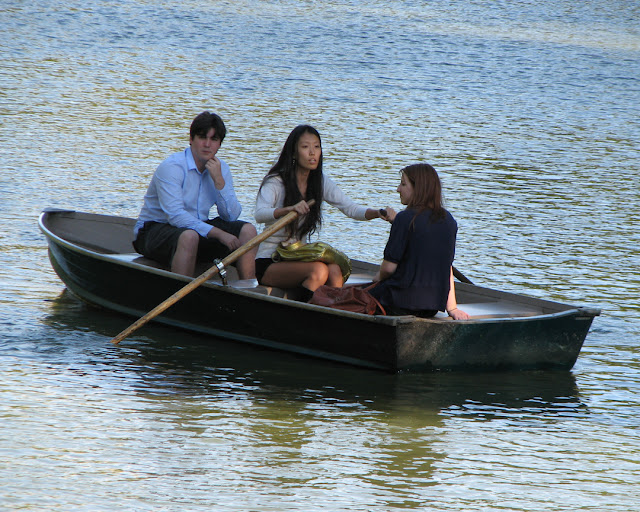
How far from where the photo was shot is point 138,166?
45.2ft

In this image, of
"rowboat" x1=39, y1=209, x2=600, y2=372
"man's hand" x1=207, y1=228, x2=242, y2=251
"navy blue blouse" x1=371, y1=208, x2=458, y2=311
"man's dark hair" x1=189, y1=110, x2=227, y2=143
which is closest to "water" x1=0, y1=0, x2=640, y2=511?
"rowboat" x1=39, y1=209, x2=600, y2=372

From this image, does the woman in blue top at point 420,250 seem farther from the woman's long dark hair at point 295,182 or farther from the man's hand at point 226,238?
the man's hand at point 226,238

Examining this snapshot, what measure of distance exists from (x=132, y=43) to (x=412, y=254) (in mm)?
19478

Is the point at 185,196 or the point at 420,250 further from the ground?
the point at 185,196

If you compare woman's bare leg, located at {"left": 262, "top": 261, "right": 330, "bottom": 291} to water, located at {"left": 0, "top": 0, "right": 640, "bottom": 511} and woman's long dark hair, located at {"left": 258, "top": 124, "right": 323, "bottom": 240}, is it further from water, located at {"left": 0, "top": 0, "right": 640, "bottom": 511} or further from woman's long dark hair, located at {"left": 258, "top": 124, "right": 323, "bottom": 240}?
water, located at {"left": 0, "top": 0, "right": 640, "bottom": 511}

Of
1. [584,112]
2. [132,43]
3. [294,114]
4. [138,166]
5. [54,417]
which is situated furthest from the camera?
[132,43]

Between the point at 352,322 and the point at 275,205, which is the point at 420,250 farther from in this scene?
the point at 275,205

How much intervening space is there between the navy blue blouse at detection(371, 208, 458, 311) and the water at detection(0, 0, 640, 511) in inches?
18.9

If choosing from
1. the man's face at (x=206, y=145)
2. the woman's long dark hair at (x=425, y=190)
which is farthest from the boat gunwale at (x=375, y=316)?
the man's face at (x=206, y=145)

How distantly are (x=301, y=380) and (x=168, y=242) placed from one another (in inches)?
57.4

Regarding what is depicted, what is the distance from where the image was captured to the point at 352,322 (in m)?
6.61

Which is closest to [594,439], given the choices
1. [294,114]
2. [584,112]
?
[294,114]

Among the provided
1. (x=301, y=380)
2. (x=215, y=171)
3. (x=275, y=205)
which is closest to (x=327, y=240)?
(x=215, y=171)

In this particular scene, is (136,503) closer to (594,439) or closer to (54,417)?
(54,417)
